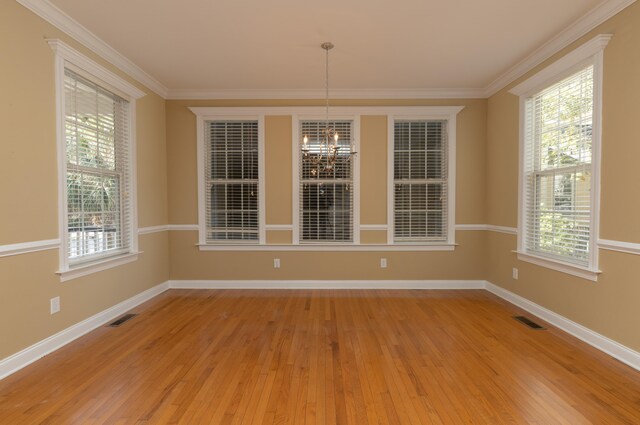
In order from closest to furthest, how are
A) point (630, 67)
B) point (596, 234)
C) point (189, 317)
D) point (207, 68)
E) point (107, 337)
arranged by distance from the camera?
point (630, 67)
point (596, 234)
point (107, 337)
point (189, 317)
point (207, 68)

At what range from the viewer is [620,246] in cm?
272

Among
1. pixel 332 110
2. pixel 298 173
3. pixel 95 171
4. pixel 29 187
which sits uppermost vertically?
pixel 332 110

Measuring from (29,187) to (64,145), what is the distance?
542mm

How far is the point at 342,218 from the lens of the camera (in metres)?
5.07

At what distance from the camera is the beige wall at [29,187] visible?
248 centimetres

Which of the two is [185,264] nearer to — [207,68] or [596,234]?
[207,68]

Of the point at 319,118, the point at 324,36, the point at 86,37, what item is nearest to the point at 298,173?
the point at 319,118

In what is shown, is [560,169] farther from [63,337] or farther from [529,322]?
[63,337]

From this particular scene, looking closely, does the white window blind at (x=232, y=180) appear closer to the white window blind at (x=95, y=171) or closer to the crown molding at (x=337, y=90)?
the crown molding at (x=337, y=90)

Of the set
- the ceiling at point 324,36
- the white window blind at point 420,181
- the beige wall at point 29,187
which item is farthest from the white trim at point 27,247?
the white window blind at point 420,181

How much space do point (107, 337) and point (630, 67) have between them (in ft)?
16.8

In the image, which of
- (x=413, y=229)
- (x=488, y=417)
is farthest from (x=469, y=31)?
(x=488, y=417)

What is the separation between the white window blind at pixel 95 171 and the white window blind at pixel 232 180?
1196 millimetres

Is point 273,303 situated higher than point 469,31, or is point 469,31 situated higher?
point 469,31
